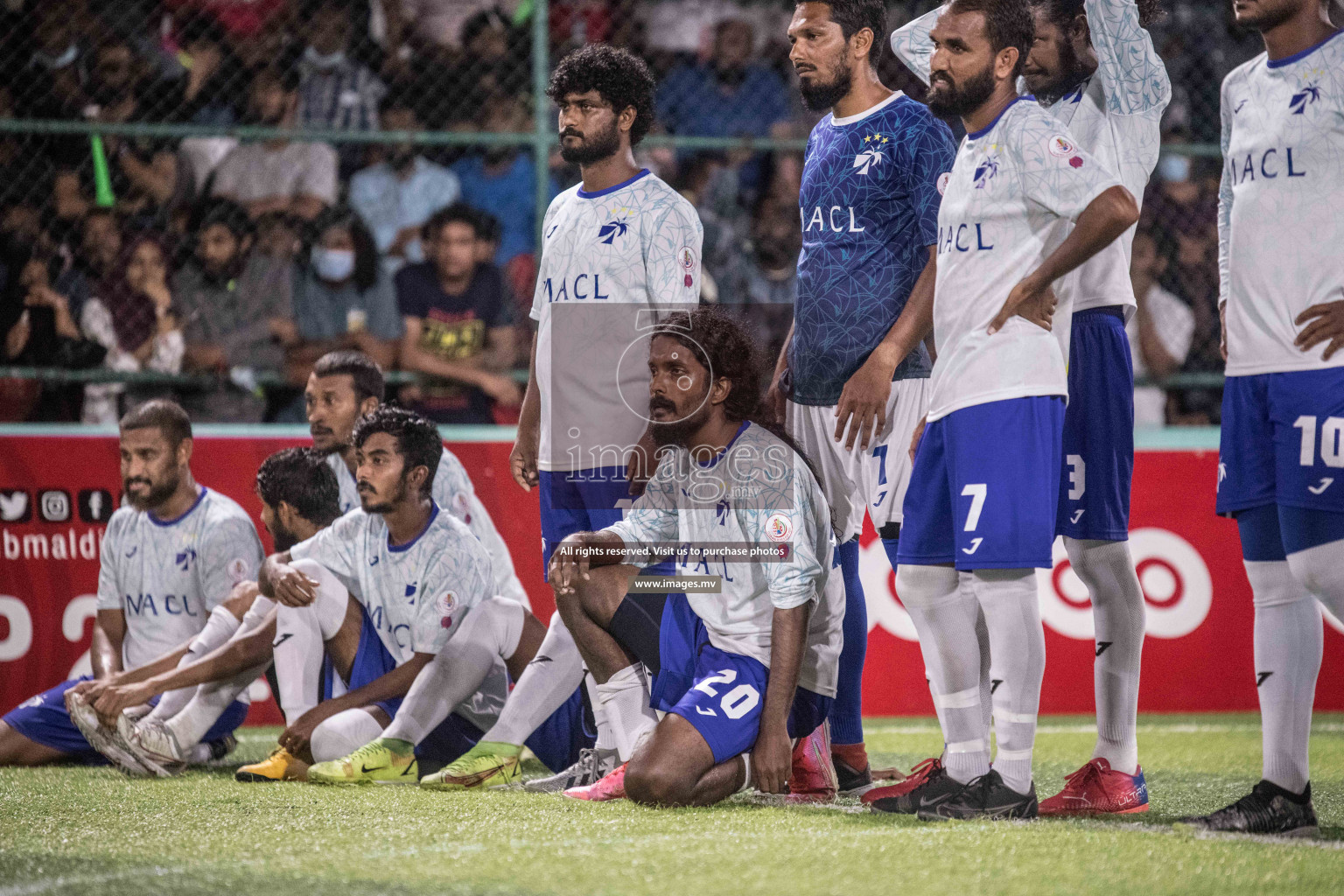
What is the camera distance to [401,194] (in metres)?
7.72

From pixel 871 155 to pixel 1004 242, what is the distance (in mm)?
675

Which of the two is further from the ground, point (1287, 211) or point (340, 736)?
point (1287, 211)

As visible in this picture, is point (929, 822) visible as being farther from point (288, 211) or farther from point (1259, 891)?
point (288, 211)

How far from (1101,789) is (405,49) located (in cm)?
602

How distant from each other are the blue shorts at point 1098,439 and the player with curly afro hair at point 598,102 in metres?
1.51

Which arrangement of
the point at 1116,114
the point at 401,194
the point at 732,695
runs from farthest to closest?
the point at 401,194, the point at 1116,114, the point at 732,695

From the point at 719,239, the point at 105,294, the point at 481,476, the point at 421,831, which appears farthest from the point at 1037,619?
the point at 105,294

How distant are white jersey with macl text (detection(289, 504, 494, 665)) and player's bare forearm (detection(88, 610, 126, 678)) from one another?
2.98 ft

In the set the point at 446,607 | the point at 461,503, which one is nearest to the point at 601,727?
the point at 446,607

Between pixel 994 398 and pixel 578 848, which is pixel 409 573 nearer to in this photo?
pixel 578 848

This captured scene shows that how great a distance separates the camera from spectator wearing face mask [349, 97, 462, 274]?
7.60 m

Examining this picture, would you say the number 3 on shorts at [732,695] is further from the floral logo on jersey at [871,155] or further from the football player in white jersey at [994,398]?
the floral logo on jersey at [871,155]

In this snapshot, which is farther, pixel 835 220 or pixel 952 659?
pixel 835 220

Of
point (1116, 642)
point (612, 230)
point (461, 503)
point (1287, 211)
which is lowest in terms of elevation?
point (1116, 642)
